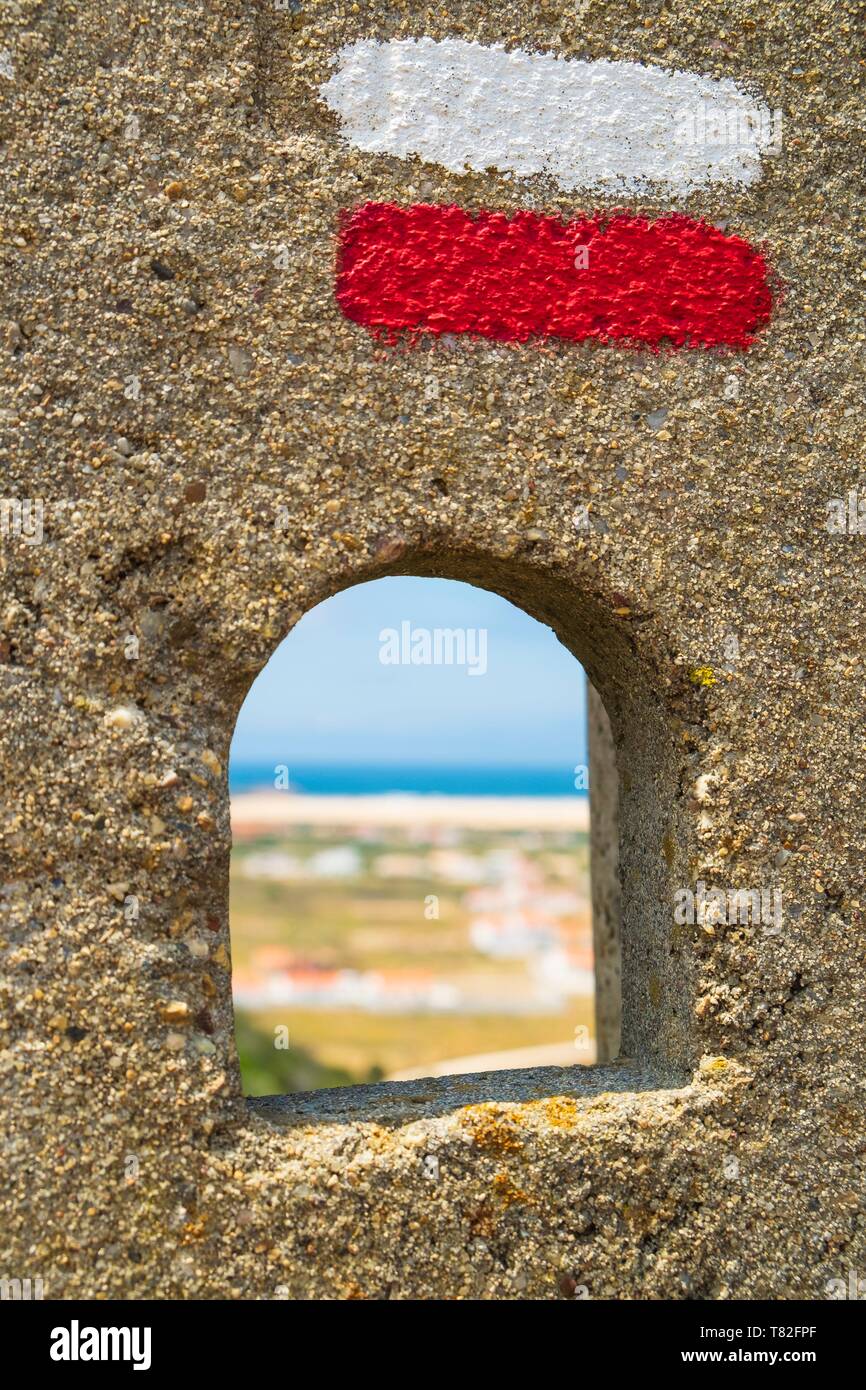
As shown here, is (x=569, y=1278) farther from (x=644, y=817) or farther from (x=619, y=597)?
(x=619, y=597)

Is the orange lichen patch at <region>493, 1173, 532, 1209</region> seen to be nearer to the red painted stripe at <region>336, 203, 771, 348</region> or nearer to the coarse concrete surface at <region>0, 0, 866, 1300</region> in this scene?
the coarse concrete surface at <region>0, 0, 866, 1300</region>

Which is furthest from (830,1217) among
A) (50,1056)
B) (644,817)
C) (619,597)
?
(50,1056)

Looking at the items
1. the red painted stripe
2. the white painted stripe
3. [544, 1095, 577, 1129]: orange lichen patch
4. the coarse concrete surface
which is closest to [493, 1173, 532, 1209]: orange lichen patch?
the coarse concrete surface

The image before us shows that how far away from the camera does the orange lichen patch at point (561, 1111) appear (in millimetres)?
2354

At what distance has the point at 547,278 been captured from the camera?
2471 millimetres

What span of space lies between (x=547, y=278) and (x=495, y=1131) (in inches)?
70.0

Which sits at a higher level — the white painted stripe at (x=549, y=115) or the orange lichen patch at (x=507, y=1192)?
the white painted stripe at (x=549, y=115)

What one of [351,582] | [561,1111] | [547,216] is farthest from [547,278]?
[561,1111]

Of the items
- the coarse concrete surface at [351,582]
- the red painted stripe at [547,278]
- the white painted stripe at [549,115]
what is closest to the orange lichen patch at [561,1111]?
the coarse concrete surface at [351,582]

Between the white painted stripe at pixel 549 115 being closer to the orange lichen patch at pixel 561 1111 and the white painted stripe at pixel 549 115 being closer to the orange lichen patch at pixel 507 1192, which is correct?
the orange lichen patch at pixel 561 1111

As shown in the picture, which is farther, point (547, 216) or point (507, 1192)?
point (547, 216)

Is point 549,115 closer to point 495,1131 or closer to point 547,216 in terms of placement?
point 547,216

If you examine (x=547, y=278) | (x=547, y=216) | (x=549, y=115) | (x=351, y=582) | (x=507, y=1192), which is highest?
(x=549, y=115)

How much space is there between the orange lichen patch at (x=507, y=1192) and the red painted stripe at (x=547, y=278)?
1.72 metres
